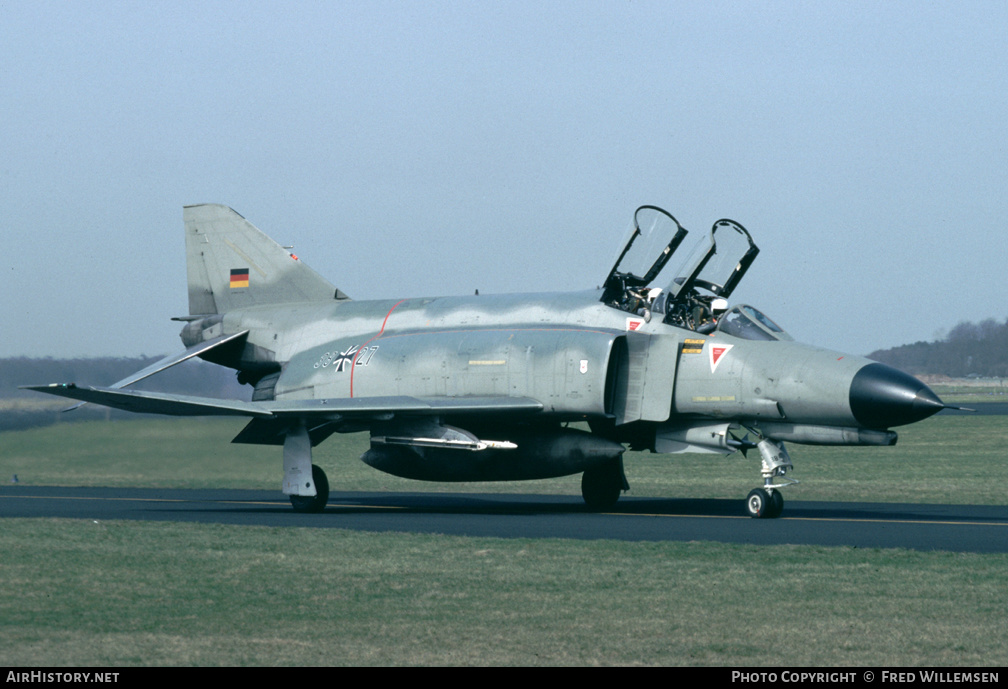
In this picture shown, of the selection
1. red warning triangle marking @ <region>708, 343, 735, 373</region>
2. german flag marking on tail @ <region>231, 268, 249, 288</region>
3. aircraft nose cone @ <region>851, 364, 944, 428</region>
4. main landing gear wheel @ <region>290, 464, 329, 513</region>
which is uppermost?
german flag marking on tail @ <region>231, 268, 249, 288</region>

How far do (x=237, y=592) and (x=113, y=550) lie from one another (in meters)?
3.33

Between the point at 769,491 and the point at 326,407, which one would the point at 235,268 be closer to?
the point at 326,407

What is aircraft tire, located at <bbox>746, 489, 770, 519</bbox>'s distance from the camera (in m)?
16.5

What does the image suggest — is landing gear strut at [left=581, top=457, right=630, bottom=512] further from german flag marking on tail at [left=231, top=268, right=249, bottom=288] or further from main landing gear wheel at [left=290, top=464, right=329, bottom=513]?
german flag marking on tail at [left=231, top=268, right=249, bottom=288]

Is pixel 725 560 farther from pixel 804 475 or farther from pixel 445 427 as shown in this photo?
pixel 804 475

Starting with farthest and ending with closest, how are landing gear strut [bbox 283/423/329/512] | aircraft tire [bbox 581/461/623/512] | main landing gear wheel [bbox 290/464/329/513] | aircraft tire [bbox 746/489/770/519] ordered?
aircraft tire [bbox 581/461/623/512]
main landing gear wheel [bbox 290/464/329/513]
landing gear strut [bbox 283/423/329/512]
aircraft tire [bbox 746/489/770/519]

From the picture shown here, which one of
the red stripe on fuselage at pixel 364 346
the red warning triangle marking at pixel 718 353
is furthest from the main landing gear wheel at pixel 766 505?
the red stripe on fuselage at pixel 364 346

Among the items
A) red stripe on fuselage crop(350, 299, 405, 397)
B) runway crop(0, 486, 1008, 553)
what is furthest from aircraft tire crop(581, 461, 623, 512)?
red stripe on fuselage crop(350, 299, 405, 397)

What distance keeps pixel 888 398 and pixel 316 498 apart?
8.40 metres

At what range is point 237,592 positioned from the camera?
9.99 m

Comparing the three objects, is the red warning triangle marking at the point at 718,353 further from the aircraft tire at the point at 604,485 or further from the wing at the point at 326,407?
the aircraft tire at the point at 604,485

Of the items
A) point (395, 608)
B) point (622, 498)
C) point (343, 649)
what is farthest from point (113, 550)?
point (622, 498)

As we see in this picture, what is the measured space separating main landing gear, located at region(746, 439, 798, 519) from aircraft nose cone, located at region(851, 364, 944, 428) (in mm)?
1233

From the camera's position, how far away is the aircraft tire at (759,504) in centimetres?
1645
